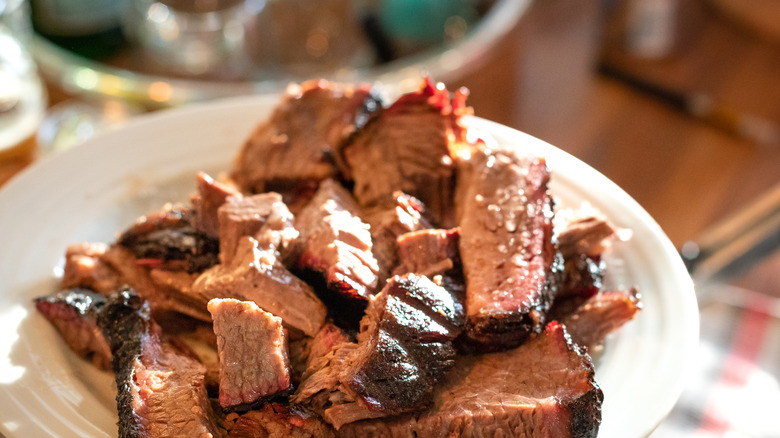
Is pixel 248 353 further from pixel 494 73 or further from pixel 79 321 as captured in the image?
pixel 494 73

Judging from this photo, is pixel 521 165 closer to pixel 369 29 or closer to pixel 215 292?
pixel 215 292

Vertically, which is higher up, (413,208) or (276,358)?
(413,208)

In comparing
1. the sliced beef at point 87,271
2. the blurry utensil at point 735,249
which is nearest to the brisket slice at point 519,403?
the sliced beef at point 87,271

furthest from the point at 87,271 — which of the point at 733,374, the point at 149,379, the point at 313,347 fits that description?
the point at 733,374

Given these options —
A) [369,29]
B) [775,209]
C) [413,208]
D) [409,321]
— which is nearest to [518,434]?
[409,321]

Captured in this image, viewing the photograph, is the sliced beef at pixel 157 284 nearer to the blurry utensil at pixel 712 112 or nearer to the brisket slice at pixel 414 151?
the brisket slice at pixel 414 151

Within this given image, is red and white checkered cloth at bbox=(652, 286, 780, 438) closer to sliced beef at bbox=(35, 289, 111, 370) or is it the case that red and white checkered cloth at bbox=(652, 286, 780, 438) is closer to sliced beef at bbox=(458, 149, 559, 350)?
sliced beef at bbox=(458, 149, 559, 350)
